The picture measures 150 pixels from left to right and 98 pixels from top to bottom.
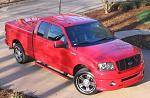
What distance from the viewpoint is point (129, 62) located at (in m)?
9.60

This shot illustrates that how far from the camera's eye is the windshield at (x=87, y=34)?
33.7 ft

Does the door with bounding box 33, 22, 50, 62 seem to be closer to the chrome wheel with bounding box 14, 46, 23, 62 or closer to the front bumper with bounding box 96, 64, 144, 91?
the chrome wheel with bounding box 14, 46, 23, 62

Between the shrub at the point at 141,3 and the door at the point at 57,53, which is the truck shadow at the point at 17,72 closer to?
the door at the point at 57,53

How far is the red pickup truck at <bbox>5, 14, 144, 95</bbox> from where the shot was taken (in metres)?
9.39

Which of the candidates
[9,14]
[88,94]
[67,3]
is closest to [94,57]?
[88,94]

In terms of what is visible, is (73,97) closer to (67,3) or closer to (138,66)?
(138,66)

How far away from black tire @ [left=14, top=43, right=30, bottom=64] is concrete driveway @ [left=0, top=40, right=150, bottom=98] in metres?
0.16

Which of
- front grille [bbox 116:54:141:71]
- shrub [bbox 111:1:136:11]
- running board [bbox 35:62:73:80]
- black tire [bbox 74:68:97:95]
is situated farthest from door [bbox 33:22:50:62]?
shrub [bbox 111:1:136:11]

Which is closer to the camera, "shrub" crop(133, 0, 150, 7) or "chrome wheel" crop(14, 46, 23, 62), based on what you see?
"chrome wheel" crop(14, 46, 23, 62)

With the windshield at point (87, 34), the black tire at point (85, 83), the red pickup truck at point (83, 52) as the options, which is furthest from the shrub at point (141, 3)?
the black tire at point (85, 83)

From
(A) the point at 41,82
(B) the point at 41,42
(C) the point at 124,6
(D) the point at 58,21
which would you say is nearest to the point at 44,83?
(A) the point at 41,82

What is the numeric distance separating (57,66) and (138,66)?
2366 mm

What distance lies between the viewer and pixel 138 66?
32.1 ft

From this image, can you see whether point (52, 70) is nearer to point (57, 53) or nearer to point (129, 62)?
point (57, 53)
